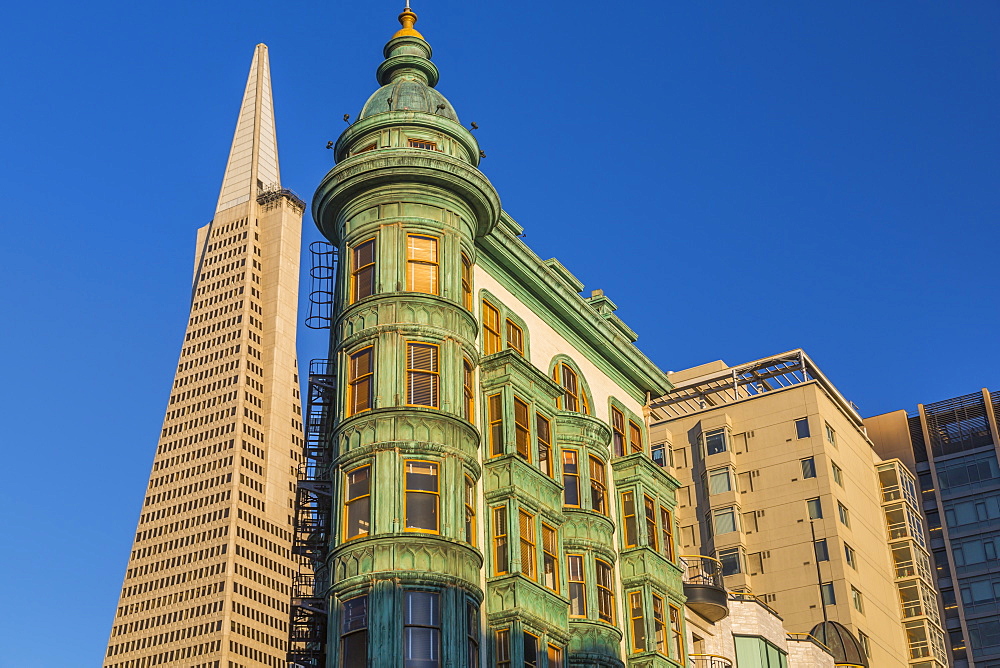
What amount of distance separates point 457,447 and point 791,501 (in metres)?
62.6

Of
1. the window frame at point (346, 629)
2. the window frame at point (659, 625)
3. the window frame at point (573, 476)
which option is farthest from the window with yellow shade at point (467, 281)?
the window frame at point (659, 625)

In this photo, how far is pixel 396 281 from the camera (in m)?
45.9

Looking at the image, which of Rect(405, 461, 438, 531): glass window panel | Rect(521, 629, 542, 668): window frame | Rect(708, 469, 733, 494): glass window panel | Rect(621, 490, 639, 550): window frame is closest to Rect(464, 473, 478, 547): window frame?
Rect(405, 461, 438, 531): glass window panel

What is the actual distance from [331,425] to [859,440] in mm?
73293

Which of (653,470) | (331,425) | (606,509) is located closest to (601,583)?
(606,509)

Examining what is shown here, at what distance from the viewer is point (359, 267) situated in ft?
156

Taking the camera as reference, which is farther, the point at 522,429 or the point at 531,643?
the point at 522,429

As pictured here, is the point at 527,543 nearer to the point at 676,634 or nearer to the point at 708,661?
the point at 676,634

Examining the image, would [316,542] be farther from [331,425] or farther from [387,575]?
[387,575]

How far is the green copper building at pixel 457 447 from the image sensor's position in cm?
4131

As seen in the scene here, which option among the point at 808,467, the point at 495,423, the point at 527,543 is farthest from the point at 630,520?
the point at 808,467

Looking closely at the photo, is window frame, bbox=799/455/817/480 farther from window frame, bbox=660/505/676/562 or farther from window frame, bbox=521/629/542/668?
window frame, bbox=521/629/542/668

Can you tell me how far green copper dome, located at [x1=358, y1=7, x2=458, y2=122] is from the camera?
53.2m

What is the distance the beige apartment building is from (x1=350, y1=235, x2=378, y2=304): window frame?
5700cm
